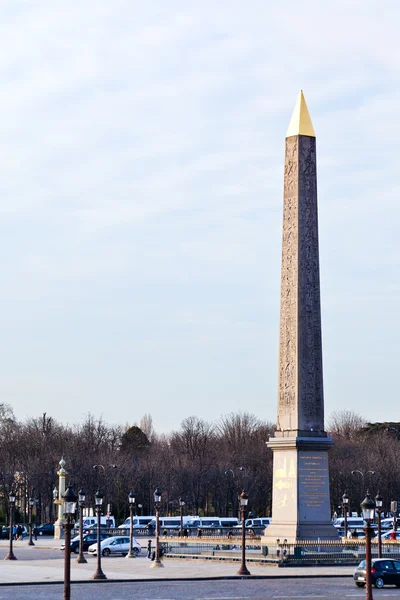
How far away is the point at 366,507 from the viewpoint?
24344 millimetres

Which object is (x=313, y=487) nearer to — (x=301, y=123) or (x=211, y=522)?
(x=301, y=123)

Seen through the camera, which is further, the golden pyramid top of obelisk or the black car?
the golden pyramid top of obelisk

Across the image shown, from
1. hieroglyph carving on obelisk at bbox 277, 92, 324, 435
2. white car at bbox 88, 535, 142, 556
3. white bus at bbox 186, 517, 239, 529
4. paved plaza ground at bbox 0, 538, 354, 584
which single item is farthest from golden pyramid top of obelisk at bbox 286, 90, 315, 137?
white bus at bbox 186, 517, 239, 529

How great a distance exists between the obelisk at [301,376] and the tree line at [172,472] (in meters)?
48.5

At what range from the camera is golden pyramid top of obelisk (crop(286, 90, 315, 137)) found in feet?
144

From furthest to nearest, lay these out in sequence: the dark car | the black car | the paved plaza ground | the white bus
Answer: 1. the dark car
2. the white bus
3. the paved plaza ground
4. the black car

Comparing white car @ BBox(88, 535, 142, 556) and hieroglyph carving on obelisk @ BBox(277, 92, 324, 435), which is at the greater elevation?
hieroglyph carving on obelisk @ BBox(277, 92, 324, 435)

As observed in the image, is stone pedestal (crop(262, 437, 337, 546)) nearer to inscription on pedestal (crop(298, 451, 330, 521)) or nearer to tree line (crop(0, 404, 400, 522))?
inscription on pedestal (crop(298, 451, 330, 521))

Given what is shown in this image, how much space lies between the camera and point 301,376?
4219 centimetres

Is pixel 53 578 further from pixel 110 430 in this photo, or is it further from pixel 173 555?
pixel 110 430

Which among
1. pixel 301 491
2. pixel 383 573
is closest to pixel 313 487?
pixel 301 491

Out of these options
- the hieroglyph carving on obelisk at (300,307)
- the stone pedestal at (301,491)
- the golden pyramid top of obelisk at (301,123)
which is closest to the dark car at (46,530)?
the stone pedestal at (301,491)

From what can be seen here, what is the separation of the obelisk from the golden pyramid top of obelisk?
0.43 meters

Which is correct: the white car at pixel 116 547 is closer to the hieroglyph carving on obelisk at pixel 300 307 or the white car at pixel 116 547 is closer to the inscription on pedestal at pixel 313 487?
the inscription on pedestal at pixel 313 487
